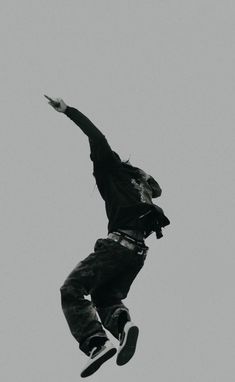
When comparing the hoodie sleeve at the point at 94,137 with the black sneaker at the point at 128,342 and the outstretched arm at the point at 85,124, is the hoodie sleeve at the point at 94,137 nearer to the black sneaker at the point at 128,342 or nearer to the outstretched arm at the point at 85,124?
the outstretched arm at the point at 85,124

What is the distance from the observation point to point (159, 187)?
12594 millimetres

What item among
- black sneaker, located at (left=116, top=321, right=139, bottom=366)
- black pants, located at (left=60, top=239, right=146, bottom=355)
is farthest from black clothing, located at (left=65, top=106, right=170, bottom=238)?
black sneaker, located at (left=116, top=321, right=139, bottom=366)

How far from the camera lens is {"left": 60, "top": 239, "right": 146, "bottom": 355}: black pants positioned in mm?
10727

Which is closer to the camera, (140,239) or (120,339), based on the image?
(120,339)

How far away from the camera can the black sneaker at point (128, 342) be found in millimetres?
10484

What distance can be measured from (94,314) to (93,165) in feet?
7.44

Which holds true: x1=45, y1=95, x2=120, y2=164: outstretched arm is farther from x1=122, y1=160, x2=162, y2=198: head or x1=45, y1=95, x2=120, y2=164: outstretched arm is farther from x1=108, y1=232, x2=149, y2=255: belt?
x1=108, y1=232, x2=149, y2=255: belt

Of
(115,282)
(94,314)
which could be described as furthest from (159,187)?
A: (94,314)

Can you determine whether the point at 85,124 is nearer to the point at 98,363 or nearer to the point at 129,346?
the point at 129,346

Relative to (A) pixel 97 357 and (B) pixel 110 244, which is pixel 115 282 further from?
(A) pixel 97 357

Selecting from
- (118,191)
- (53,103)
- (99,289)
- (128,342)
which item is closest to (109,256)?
(99,289)

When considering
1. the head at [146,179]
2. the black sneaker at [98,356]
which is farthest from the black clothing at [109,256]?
the black sneaker at [98,356]

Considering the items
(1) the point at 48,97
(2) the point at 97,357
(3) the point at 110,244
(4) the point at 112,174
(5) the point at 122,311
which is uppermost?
(1) the point at 48,97

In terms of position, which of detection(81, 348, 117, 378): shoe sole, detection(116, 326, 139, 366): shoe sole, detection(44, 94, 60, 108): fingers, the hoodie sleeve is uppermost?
detection(44, 94, 60, 108): fingers
